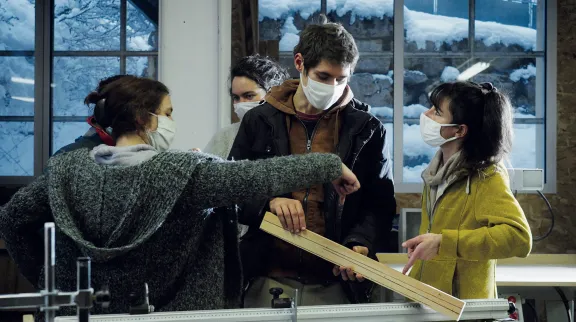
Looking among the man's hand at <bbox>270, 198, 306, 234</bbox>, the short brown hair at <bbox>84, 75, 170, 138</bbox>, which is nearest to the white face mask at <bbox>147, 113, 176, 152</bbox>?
the short brown hair at <bbox>84, 75, 170, 138</bbox>

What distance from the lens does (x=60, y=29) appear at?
5.03 m

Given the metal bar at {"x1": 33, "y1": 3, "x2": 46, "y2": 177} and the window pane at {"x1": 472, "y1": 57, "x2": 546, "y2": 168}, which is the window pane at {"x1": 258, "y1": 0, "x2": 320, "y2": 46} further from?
the metal bar at {"x1": 33, "y1": 3, "x2": 46, "y2": 177}

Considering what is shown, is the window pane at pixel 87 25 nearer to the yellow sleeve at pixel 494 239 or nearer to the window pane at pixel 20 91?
the window pane at pixel 20 91

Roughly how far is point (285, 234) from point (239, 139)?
1.58ft

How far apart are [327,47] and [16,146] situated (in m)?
3.60

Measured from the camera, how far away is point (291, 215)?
64.7 inches

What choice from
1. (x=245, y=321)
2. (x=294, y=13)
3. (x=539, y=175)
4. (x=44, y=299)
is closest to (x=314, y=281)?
(x=245, y=321)

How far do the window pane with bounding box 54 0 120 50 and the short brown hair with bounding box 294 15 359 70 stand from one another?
3.23 metres

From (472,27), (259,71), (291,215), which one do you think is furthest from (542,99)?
(291,215)

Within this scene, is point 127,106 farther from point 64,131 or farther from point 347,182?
point 64,131

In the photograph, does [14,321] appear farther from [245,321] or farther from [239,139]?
[245,321]

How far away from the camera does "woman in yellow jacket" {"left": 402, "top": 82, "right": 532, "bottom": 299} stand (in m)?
1.81

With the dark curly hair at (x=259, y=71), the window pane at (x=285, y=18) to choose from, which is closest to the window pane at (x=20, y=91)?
the window pane at (x=285, y=18)

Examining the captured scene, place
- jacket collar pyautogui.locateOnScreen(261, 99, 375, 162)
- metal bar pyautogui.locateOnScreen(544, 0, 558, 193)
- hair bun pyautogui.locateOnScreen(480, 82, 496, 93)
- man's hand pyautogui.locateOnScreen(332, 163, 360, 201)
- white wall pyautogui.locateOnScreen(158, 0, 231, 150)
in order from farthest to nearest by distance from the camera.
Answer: metal bar pyautogui.locateOnScreen(544, 0, 558, 193) → white wall pyautogui.locateOnScreen(158, 0, 231, 150) → hair bun pyautogui.locateOnScreen(480, 82, 496, 93) → jacket collar pyautogui.locateOnScreen(261, 99, 375, 162) → man's hand pyautogui.locateOnScreen(332, 163, 360, 201)
